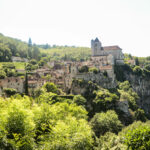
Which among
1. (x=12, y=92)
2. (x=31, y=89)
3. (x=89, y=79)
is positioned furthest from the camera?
(x=89, y=79)

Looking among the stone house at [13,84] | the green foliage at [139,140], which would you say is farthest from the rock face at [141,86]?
the green foliage at [139,140]

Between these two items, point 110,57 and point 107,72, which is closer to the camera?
point 107,72

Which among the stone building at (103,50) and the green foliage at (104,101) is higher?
the stone building at (103,50)

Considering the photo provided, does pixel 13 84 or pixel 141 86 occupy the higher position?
pixel 13 84

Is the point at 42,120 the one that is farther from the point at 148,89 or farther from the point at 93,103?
the point at 148,89

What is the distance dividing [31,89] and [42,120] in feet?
112

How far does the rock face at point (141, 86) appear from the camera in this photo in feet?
244

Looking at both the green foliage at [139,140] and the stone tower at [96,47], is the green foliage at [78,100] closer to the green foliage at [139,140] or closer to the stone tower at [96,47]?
the green foliage at [139,140]

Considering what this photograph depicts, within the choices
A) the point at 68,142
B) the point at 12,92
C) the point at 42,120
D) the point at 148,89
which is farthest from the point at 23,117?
the point at 148,89

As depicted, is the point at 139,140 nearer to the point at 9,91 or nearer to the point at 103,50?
the point at 9,91

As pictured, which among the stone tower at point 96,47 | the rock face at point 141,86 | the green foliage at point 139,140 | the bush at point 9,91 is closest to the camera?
the green foliage at point 139,140

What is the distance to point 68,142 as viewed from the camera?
64.9 ft

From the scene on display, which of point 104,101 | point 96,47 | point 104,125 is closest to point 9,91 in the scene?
point 104,101

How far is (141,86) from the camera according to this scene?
77.1 m
